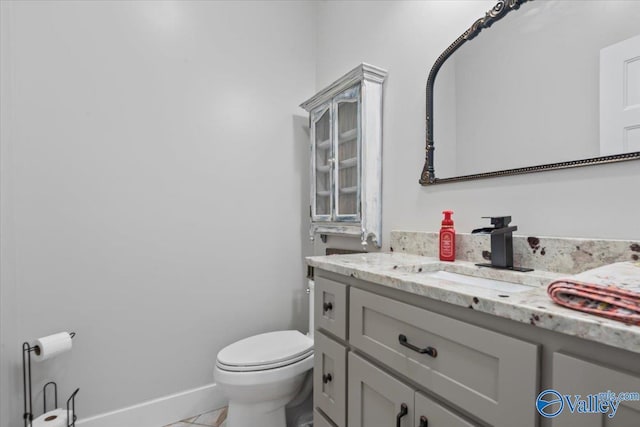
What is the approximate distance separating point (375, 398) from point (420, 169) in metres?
0.96

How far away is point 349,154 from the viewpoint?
1.73m

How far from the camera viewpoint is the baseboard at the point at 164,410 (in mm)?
1608

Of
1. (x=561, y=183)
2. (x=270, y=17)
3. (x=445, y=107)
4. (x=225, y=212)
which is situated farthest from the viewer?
(x=270, y=17)

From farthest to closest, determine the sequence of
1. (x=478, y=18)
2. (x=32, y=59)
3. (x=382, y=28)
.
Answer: (x=382, y=28)
(x=32, y=59)
(x=478, y=18)

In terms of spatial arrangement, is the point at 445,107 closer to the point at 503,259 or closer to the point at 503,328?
the point at 503,259

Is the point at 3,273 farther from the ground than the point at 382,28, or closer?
closer

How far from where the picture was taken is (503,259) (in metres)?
0.99

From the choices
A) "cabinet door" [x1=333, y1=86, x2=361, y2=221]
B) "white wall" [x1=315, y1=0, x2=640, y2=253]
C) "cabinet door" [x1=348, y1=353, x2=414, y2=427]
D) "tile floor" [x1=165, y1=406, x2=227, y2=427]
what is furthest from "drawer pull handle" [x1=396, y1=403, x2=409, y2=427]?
"tile floor" [x1=165, y1=406, x2=227, y2=427]

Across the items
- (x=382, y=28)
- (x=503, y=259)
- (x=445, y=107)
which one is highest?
(x=382, y=28)

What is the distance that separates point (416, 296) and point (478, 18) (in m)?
1.09

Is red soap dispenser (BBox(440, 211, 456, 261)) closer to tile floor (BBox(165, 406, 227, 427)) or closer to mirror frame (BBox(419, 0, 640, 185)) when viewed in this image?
mirror frame (BBox(419, 0, 640, 185))

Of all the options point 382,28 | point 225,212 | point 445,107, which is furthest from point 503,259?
point 225,212

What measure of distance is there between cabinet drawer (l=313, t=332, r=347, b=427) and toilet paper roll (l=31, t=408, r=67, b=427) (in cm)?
116

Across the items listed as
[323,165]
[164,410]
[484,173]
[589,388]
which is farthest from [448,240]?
[164,410]
